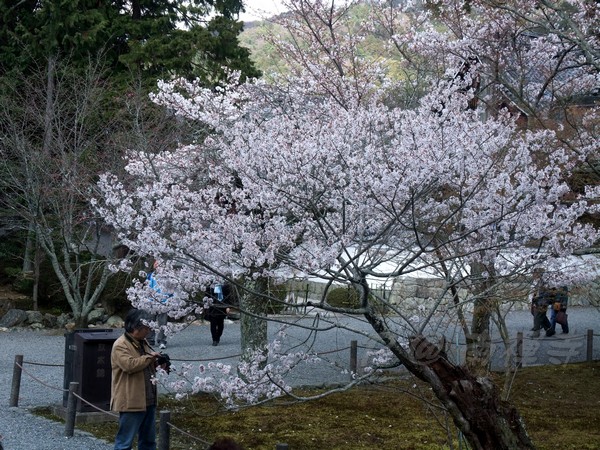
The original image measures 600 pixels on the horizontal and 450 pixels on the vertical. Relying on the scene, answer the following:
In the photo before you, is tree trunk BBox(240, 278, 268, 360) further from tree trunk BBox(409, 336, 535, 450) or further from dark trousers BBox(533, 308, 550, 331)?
dark trousers BBox(533, 308, 550, 331)

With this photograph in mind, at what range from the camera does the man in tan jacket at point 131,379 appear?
6.26 m

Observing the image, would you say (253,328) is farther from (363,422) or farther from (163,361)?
(163,361)

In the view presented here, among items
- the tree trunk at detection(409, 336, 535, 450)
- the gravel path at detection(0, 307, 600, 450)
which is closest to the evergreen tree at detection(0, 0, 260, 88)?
the gravel path at detection(0, 307, 600, 450)

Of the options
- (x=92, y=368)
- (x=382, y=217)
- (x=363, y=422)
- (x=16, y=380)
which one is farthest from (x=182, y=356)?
(x=382, y=217)

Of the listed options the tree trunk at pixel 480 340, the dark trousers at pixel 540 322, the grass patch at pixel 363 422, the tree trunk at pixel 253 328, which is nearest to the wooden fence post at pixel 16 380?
the grass patch at pixel 363 422

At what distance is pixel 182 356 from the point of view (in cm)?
1428

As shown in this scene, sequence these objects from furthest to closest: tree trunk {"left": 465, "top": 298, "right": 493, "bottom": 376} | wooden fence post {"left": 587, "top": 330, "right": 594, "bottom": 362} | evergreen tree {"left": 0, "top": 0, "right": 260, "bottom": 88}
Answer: evergreen tree {"left": 0, "top": 0, "right": 260, "bottom": 88}
wooden fence post {"left": 587, "top": 330, "right": 594, "bottom": 362}
tree trunk {"left": 465, "top": 298, "right": 493, "bottom": 376}

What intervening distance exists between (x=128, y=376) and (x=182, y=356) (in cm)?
810

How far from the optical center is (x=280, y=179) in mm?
6582

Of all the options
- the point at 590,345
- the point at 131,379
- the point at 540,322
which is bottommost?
the point at 590,345

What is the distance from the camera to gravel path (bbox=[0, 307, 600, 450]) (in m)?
8.21

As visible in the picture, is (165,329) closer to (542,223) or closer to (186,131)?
(542,223)

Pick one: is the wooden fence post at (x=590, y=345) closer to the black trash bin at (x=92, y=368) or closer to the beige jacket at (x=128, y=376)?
the black trash bin at (x=92, y=368)

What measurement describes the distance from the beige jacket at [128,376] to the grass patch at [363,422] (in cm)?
115
